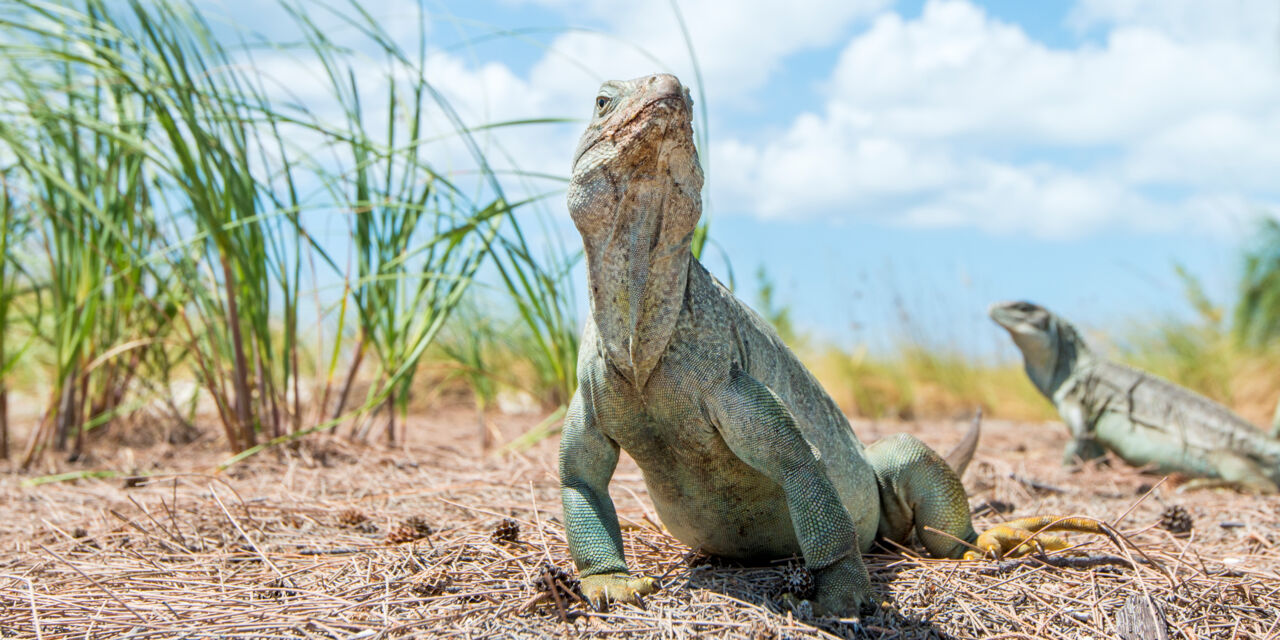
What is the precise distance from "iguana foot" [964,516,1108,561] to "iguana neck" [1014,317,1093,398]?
4.99 meters

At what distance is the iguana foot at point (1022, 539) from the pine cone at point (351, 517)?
2.30 metres

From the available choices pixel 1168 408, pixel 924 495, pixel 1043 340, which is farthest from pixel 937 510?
pixel 1043 340

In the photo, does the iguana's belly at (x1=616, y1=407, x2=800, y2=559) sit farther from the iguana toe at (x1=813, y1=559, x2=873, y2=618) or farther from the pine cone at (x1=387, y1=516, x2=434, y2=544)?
the pine cone at (x1=387, y1=516, x2=434, y2=544)

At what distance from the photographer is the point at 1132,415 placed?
7129 mm

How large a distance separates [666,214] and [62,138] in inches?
186

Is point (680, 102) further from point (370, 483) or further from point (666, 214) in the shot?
point (370, 483)

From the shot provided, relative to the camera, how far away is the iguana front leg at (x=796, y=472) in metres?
2.43

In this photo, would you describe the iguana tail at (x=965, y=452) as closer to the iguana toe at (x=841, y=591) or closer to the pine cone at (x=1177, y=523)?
the pine cone at (x=1177, y=523)

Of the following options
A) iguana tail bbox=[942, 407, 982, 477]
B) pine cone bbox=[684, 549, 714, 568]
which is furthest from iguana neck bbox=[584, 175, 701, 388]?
iguana tail bbox=[942, 407, 982, 477]

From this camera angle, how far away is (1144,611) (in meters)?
2.68

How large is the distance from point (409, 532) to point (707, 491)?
1.21m

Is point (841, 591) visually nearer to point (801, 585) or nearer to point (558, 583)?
point (801, 585)

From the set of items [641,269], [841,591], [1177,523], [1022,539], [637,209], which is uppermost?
[637,209]

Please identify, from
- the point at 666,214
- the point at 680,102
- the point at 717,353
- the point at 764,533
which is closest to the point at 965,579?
the point at 764,533
